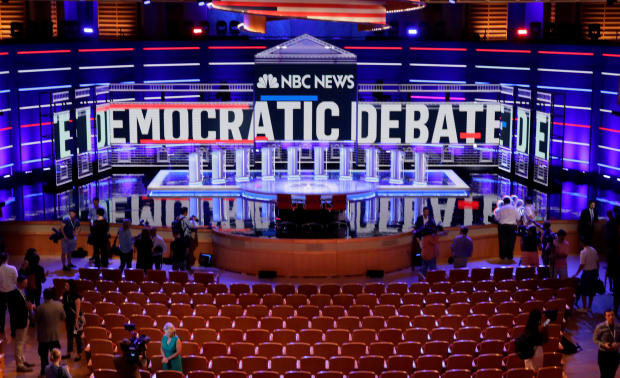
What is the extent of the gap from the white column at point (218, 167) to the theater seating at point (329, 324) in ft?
32.4

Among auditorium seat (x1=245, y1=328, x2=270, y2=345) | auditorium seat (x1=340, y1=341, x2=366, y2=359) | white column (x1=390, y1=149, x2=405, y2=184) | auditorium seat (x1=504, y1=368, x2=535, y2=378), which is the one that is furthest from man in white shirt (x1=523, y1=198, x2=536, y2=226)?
auditorium seat (x1=504, y1=368, x2=535, y2=378)

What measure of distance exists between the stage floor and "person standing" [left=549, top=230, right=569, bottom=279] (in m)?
7.80

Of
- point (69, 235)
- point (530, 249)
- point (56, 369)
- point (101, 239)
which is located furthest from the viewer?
point (69, 235)

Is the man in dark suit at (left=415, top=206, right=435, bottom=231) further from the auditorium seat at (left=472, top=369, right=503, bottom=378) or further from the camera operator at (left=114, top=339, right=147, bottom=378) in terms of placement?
the camera operator at (left=114, top=339, right=147, bottom=378)

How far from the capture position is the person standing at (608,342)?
489 inches

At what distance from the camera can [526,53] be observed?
3034 centimetres

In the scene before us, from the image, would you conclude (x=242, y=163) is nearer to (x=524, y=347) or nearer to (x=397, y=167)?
(x=397, y=167)

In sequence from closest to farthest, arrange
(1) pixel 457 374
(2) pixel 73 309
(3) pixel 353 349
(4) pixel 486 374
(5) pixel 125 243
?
(1) pixel 457 374 < (4) pixel 486 374 < (3) pixel 353 349 < (2) pixel 73 309 < (5) pixel 125 243

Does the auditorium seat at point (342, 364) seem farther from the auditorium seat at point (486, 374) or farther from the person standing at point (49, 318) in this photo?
the person standing at point (49, 318)

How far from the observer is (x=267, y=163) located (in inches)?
1065

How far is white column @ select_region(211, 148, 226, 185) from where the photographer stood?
26.9m

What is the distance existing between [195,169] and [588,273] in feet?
43.0

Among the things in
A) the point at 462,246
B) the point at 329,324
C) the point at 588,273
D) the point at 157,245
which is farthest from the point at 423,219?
the point at 329,324

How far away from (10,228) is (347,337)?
11.3 m
